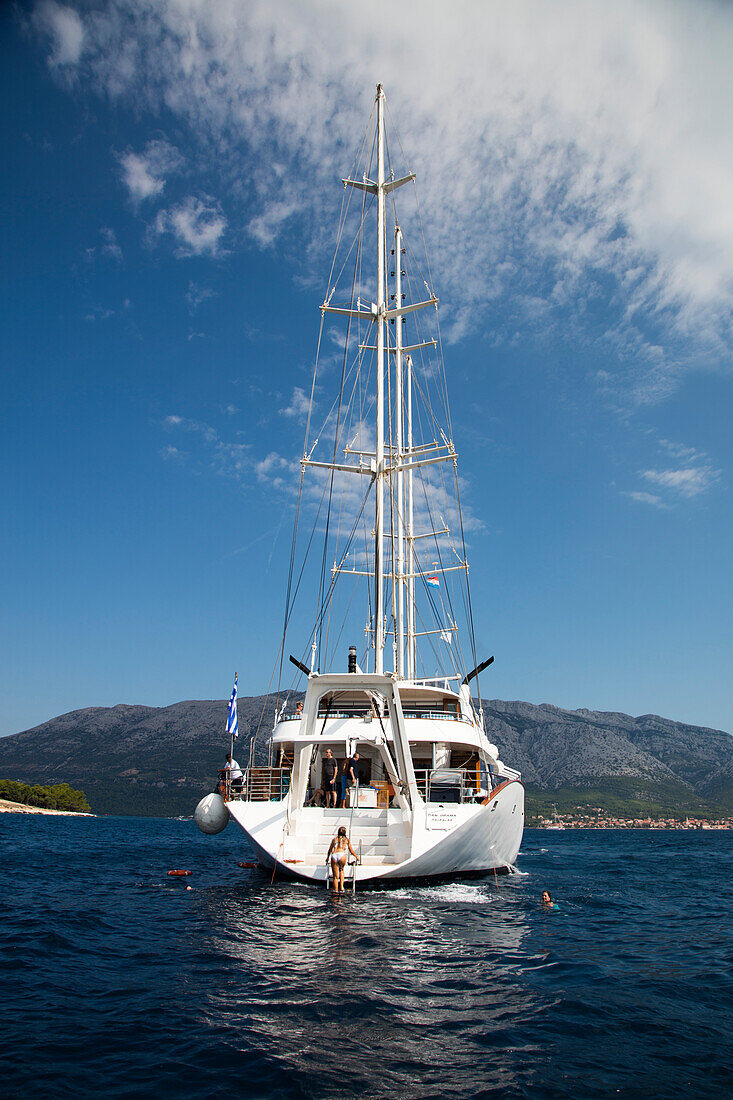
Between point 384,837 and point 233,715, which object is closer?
point 384,837

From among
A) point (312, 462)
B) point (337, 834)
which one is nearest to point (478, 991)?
point (337, 834)

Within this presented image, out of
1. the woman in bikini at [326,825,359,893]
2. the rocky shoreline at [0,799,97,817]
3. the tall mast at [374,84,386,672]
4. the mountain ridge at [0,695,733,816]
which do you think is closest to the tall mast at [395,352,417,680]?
the tall mast at [374,84,386,672]

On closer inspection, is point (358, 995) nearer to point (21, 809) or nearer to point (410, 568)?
point (410, 568)

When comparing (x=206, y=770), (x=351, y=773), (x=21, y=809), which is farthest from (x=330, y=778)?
(x=206, y=770)

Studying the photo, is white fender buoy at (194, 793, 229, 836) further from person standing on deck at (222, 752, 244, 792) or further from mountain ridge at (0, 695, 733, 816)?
mountain ridge at (0, 695, 733, 816)

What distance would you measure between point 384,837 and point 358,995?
25.5 feet

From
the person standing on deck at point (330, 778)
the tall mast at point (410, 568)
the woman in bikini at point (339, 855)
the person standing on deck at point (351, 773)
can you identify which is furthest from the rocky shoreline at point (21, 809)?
the woman in bikini at point (339, 855)

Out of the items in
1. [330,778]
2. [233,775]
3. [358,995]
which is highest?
[233,775]

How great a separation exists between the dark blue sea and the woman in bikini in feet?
1.62

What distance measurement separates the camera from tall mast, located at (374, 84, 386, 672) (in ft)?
63.2

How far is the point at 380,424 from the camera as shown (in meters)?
21.4

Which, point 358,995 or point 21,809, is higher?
point 21,809

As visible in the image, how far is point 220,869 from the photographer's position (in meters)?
21.3

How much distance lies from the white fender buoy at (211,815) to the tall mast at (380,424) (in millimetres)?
5932
